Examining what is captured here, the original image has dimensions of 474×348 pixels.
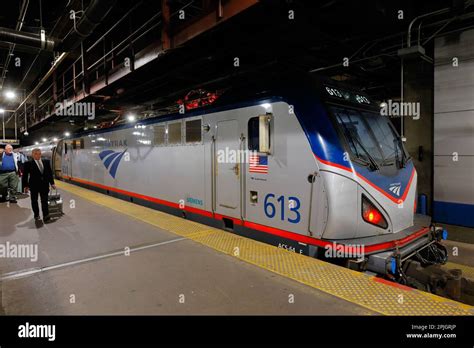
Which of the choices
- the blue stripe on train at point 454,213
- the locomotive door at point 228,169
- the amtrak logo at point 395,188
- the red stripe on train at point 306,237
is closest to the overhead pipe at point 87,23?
the locomotive door at point 228,169

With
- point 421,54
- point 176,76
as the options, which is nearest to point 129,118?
point 176,76

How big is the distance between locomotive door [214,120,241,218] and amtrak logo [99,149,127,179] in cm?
477

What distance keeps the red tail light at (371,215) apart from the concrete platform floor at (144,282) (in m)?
1.35

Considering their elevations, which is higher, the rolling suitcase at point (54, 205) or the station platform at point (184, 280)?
the rolling suitcase at point (54, 205)

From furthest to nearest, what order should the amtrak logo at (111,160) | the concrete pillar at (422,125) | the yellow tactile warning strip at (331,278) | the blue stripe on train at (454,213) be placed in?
the amtrak logo at (111,160) < the concrete pillar at (422,125) < the blue stripe on train at (454,213) < the yellow tactile warning strip at (331,278)

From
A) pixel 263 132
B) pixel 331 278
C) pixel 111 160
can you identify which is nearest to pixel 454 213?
pixel 331 278

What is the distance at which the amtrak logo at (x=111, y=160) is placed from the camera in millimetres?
9355

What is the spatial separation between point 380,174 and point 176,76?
6394 millimetres

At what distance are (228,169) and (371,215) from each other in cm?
233

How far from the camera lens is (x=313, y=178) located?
3.82 metres

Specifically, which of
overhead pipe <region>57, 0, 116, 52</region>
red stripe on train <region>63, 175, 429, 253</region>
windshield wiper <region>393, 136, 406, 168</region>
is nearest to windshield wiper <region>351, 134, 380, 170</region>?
windshield wiper <region>393, 136, 406, 168</region>

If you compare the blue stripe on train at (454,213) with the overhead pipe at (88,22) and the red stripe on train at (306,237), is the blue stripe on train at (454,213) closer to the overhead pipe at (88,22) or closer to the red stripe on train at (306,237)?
the red stripe on train at (306,237)

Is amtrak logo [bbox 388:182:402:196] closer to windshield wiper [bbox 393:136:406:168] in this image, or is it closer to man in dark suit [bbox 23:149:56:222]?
windshield wiper [bbox 393:136:406:168]

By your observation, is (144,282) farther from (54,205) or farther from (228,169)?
(54,205)
